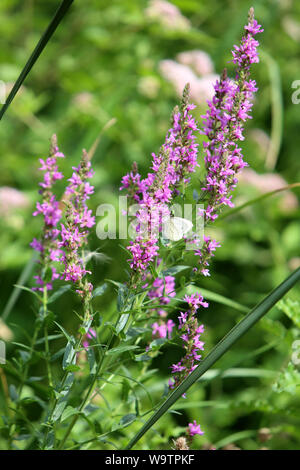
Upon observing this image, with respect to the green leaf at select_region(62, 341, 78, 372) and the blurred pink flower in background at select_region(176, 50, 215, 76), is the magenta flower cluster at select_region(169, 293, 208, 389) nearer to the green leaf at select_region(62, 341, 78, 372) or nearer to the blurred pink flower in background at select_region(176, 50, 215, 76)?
the green leaf at select_region(62, 341, 78, 372)

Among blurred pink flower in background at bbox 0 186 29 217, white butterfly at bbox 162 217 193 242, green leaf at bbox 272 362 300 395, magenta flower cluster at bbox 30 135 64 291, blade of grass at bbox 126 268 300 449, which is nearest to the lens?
blade of grass at bbox 126 268 300 449

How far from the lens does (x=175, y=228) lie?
870 mm

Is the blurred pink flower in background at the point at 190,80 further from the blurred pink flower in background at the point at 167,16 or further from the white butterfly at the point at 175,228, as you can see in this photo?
the white butterfly at the point at 175,228

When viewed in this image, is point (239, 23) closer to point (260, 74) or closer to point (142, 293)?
point (260, 74)

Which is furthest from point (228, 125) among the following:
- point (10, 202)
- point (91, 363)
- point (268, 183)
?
point (268, 183)

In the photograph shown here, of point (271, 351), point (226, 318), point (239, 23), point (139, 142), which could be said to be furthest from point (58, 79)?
point (271, 351)

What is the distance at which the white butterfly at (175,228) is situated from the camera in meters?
0.87

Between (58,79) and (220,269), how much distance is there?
48.8 inches

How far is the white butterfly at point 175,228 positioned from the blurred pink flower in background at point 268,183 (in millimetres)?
1459

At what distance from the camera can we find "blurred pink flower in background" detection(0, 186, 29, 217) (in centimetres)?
205

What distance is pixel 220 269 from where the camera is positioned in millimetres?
2604

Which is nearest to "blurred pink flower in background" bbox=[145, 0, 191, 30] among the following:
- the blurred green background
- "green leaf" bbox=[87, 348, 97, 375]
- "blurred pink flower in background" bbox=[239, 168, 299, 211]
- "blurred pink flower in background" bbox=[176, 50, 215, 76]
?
the blurred green background

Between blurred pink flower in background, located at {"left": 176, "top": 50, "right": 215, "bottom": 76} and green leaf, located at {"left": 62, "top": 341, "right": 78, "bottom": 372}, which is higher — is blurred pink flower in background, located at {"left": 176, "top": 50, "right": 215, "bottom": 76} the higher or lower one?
the higher one

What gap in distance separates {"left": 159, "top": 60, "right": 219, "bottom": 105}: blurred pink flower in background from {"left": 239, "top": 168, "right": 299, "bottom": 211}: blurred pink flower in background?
403mm
